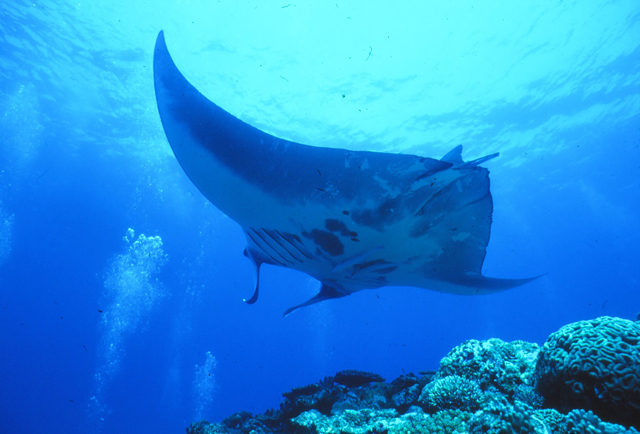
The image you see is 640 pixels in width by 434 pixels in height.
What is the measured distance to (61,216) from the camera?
114ft

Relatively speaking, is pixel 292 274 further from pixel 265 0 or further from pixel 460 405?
pixel 460 405

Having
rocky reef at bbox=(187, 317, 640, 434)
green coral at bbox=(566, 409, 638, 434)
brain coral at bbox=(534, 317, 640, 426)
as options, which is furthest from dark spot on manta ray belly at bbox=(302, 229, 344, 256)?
brain coral at bbox=(534, 317, 640, 426)

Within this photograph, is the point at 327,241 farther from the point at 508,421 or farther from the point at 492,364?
the point at 492,364

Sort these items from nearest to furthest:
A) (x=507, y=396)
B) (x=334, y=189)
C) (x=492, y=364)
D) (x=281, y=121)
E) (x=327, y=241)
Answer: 1. (x=334, y=189)
2. (x=327, y=241)
3. (x=507, y=396)
4. (x=492, y=364)
5. (x=281, y=121)

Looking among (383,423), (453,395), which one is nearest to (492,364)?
(453,395)

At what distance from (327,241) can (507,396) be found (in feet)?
7.89

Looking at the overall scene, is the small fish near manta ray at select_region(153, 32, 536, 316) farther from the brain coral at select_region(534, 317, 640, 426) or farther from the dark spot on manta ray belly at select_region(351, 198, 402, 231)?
the brain coral at select_region(534, 317, 640, 426)

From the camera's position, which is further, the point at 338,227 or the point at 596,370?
the point at 338,227

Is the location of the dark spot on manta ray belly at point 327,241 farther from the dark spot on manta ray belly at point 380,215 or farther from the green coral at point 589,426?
the green coral at point 589,426

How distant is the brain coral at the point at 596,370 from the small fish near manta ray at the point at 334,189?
679mm

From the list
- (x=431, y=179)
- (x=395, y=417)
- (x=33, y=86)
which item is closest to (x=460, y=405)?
(x=395, y=417)

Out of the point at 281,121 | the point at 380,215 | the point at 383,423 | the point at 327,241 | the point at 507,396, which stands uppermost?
the point at 281,121

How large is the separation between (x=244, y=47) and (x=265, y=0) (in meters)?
2.13

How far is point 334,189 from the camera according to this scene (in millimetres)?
2615
